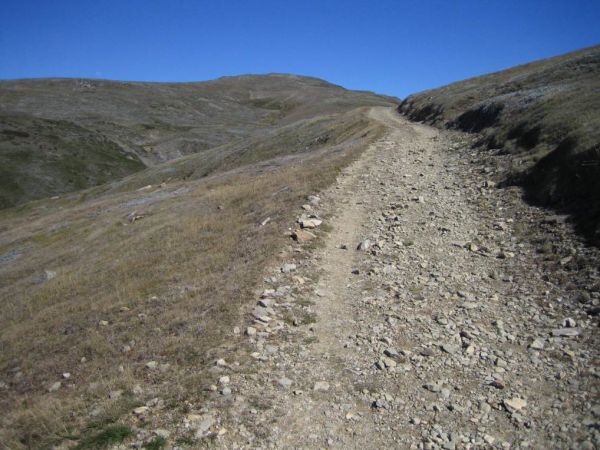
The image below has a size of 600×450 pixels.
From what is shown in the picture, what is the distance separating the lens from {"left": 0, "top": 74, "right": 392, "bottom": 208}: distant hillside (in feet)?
312

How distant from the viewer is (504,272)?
37.9 ft

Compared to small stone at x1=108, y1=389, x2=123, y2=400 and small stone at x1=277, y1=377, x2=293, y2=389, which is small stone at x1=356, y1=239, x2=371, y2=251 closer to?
small stone at x1=277, y1=377, x2=293, y2=389

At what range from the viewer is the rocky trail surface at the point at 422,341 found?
6.65 metres

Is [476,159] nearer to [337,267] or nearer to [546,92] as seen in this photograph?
[546,92]

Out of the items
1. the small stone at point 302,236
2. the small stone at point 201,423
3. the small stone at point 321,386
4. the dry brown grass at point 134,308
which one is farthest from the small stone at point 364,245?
the small stone at point 201,423

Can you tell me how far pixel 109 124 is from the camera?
129250mm

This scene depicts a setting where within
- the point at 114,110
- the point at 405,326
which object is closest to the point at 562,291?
the point at 405,326

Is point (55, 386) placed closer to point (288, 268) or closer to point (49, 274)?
point (288, 268)

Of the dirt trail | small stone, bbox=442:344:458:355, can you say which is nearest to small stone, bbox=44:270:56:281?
the dirt trail

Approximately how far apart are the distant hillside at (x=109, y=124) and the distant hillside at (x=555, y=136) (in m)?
52.9

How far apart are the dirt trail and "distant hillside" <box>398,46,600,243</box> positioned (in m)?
1.60

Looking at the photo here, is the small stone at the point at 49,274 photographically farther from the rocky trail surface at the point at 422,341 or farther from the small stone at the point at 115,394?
the small stone at the point at 115,394

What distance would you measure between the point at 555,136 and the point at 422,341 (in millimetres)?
16386

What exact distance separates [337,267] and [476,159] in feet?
50.3
